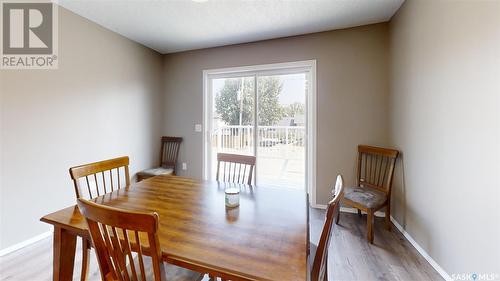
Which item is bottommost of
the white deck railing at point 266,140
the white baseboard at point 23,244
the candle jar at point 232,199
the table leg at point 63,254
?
the white baseboard at point 23,244

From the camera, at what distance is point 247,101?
3.47 m

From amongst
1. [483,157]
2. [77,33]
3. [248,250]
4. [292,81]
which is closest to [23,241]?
[77,33]

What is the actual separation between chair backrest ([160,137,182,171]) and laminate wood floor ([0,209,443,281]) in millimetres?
1806

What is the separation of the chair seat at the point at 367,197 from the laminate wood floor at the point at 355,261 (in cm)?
38

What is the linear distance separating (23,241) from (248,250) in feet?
8.51

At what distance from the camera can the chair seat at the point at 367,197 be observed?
7.17 feet

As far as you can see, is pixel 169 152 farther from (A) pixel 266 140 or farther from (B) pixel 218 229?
(B) pixel 218 229

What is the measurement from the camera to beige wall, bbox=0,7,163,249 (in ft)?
6.59

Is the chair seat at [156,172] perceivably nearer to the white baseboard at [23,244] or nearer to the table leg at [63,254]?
the white baseboard at [23,244]

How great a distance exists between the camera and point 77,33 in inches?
98.0

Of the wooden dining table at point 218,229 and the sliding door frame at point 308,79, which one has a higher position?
the sliding door frame at point 308,79

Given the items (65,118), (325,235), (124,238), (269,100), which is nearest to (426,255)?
(325,235)

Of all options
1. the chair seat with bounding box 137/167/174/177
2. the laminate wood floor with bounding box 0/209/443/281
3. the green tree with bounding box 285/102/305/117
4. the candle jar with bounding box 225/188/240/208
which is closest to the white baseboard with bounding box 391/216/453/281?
the laminate wood floor with bounding box 0/209/443/281

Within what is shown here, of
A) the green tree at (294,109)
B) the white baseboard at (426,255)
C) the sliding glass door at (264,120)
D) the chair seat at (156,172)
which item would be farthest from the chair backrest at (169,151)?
the white baseboard at (426,255)
